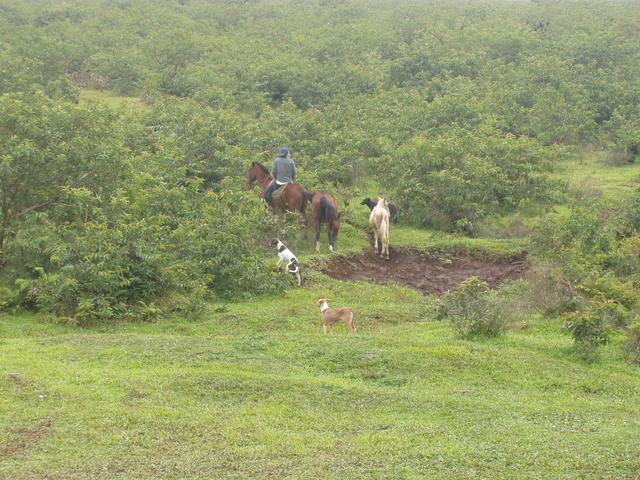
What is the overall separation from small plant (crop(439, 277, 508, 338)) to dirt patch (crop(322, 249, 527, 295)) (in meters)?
4.40

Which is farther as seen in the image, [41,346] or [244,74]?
[244,74]

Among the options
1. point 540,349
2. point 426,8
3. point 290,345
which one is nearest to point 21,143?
point 290,345

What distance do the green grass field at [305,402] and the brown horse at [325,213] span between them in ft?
17.7

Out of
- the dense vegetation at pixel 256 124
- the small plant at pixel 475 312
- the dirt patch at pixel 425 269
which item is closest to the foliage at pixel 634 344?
the dense vegetation at pixel 256 124

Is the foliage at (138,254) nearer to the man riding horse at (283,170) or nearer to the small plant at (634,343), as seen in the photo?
the man riding horse at (283,170)

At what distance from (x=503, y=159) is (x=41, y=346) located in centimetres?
1554

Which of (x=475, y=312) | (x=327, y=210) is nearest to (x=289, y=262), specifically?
(x=327, y=210)

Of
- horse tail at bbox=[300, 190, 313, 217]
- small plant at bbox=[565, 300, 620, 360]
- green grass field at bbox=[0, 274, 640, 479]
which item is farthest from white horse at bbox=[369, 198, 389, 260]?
small plant at bbox=[565, 300, 620, 360]

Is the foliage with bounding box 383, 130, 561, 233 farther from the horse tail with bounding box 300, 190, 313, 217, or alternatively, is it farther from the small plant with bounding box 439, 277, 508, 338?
the small plant with bounding box 439, 277, 508, 338

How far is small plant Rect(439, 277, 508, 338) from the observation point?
524 inches

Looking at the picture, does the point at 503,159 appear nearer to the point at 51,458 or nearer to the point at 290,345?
the point at 290,345

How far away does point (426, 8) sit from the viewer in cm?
4822

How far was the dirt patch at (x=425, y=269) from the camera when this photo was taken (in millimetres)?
18844

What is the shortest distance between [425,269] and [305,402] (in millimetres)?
10137
